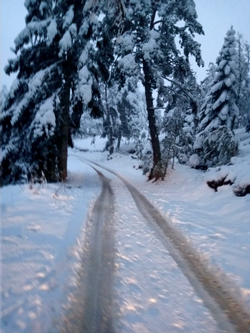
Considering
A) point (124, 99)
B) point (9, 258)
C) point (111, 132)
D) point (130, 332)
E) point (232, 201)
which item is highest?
point (124, 99)

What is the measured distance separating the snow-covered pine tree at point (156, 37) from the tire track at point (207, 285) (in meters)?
7.96

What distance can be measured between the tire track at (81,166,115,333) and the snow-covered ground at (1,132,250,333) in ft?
0.59

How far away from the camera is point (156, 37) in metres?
11.2

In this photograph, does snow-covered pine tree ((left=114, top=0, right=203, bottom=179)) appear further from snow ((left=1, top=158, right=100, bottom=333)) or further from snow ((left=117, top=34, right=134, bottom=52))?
snow ((left=1, top=158, right=100, bottom=333))

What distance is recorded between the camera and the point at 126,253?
13.9ft

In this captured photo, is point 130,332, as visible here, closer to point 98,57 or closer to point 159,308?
point 159,308

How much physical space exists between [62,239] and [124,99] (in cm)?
2918

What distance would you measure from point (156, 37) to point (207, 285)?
39.5 feet

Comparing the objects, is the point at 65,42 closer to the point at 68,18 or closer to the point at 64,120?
the point at 68,18

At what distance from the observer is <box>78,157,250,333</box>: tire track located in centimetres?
275

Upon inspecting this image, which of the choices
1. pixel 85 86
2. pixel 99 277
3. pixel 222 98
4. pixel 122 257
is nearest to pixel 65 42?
pixel 85 86

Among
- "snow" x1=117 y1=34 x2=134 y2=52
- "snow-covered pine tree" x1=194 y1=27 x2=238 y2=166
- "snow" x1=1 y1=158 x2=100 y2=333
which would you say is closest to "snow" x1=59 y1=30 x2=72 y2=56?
"snow" x1=117 y1=34 x2=134 y2=52

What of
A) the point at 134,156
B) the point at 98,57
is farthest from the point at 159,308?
the point at 134,156

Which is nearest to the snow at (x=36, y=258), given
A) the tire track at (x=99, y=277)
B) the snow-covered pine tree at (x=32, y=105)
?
the tire track at (x=99, y=277)
